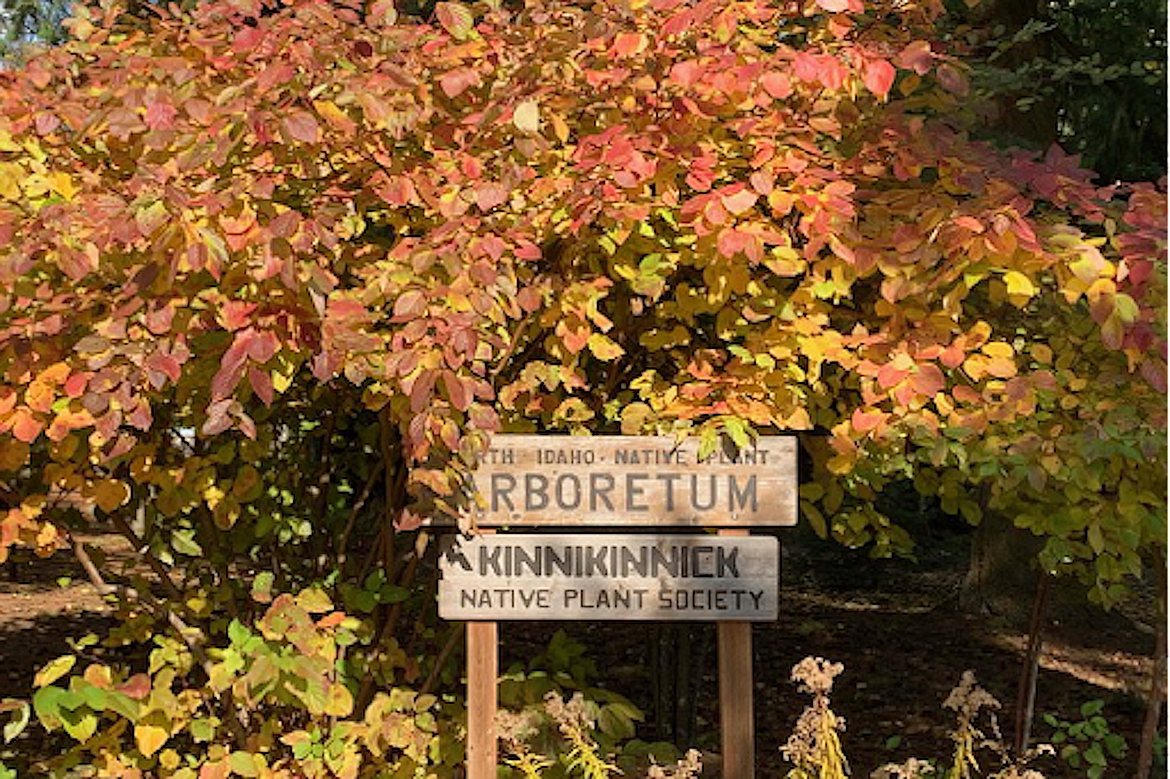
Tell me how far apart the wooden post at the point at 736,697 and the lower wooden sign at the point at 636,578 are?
0.18 ft

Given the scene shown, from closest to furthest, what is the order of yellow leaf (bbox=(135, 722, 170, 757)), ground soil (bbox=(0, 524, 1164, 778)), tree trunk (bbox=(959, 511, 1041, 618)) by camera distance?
yellow leaf (bbox=(135, 722, 170, 757)) → ground soil (bbox=(0, 524, 1164, 778)) → tree trunk (bbox=(959, 511, 1041, 618))

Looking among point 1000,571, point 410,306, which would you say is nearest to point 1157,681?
point 410,306

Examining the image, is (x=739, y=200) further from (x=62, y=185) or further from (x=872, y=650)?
(x=872, y=650)

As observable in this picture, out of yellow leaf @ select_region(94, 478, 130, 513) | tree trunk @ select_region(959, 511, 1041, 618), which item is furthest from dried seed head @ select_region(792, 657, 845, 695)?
tree trunk @ select_region(959, 511, 1041, 618)

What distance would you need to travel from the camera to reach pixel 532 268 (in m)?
2.86

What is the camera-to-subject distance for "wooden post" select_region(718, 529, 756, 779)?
2848 mm

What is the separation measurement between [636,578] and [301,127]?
3.80 feet

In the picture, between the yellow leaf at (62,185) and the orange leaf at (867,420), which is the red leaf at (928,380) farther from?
the yellow leaf at (62,185)

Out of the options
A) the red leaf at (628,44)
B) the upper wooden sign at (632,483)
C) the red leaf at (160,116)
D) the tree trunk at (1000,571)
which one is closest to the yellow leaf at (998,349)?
the upper wooden sign at (632,483)

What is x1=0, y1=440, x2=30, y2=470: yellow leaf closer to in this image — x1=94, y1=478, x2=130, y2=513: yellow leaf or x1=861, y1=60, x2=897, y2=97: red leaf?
x1=94, y1=478, x2=130, y2=513: yellow leaf

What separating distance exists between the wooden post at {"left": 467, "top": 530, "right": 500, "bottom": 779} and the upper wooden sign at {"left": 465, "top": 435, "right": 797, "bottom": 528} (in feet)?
0.41

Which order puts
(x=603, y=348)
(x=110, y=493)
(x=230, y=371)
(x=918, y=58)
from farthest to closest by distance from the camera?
(x=110, y=493) < (x=603, y=348) < (x=918, y=58) < (x=230, y=371)

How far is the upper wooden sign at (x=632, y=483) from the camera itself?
2.81 meters

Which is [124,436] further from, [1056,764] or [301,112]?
[1056,764]
